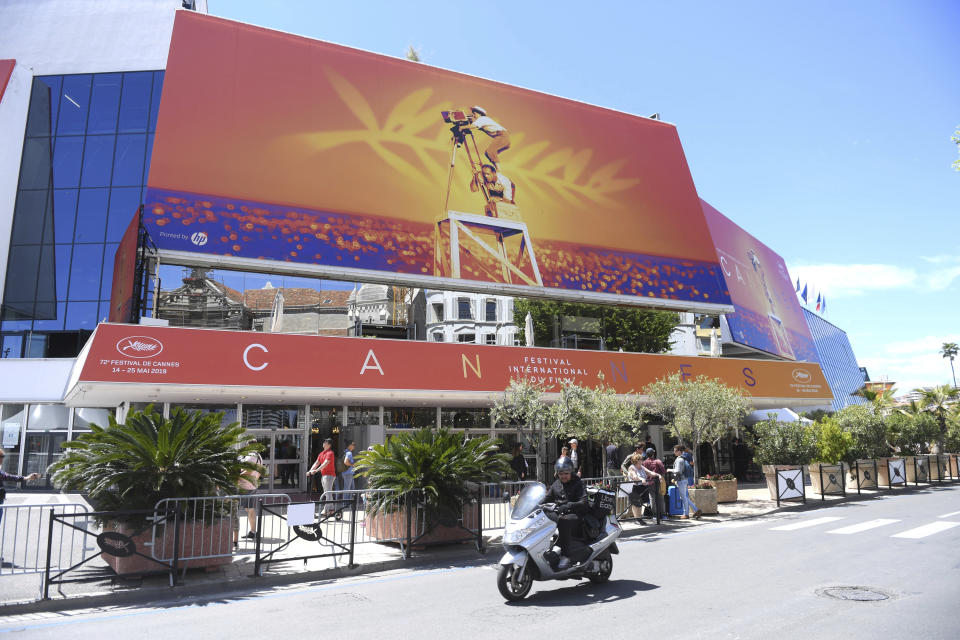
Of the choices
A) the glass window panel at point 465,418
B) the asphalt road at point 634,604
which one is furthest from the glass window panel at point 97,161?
the asphalt road at point 634,604

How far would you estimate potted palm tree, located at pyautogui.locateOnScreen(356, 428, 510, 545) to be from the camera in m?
11.2

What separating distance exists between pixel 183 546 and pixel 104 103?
114 feet

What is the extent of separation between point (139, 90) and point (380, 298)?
24.3 metres

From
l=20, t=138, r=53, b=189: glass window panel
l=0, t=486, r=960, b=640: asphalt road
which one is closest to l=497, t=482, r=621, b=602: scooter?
l=0, t=486, r=960, b=640: asphalt road

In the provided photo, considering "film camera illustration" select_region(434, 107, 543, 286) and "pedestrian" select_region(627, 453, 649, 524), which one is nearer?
"pedestrian" select_region(627, 453, 649, 524)

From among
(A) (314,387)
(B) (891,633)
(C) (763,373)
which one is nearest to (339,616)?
(B) (891,633)

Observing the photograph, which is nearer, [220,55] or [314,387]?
[314,387]

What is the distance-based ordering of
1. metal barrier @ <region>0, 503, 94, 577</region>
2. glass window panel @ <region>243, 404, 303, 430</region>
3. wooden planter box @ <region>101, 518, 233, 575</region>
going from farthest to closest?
glass window panel @ <region>243, 404, 303, 430</region> < wooden planter box @ <region>101, 518, 233, 575</region> < metal barrier @ <region>0, 503, 94, 577</region>

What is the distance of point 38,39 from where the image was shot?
36.6m

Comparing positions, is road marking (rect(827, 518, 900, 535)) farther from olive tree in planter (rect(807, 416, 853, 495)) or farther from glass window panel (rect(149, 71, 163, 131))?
glass window panel (rect(149, 71, 163, 131))

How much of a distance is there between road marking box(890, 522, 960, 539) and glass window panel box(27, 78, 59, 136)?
135ft

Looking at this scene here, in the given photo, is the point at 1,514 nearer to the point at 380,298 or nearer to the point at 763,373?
the point at 380,298

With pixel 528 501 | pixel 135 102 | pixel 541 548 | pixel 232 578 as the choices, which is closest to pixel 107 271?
pixel 135 102

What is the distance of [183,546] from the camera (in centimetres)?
919
